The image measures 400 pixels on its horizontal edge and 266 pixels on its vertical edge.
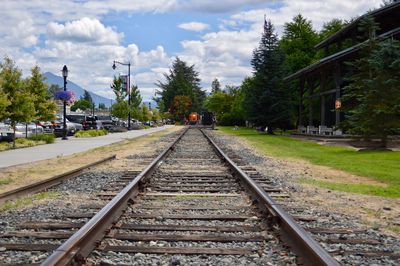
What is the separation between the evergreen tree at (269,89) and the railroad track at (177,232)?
35.9m

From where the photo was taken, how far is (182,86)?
502ft

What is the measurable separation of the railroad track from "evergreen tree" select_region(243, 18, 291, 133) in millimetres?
35876

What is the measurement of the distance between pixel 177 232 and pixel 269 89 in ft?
131

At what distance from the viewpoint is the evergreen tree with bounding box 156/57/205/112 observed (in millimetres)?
151250

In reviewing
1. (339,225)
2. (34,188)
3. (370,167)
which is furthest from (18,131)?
(339,225)

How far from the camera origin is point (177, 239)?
6.07 m

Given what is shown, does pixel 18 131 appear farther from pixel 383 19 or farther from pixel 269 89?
pixel 383 19

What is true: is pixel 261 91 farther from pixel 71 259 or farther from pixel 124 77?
pixel 71 259

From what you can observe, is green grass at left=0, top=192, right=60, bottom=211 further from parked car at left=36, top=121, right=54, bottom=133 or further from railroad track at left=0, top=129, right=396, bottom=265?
parked car at left=36, top=121, right=54, bottom=133

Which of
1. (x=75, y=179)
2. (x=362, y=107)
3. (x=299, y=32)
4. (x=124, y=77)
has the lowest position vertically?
(x=75, y=179)

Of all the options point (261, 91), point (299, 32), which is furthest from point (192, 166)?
point (299, 32)

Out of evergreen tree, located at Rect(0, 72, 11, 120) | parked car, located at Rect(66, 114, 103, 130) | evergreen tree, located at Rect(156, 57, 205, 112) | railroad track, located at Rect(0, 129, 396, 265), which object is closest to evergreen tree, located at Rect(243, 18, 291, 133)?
parked car, located at Rect(66, 114, 103, 130)

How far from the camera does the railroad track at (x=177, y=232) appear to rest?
208 inches

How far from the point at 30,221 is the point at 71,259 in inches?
98.7
